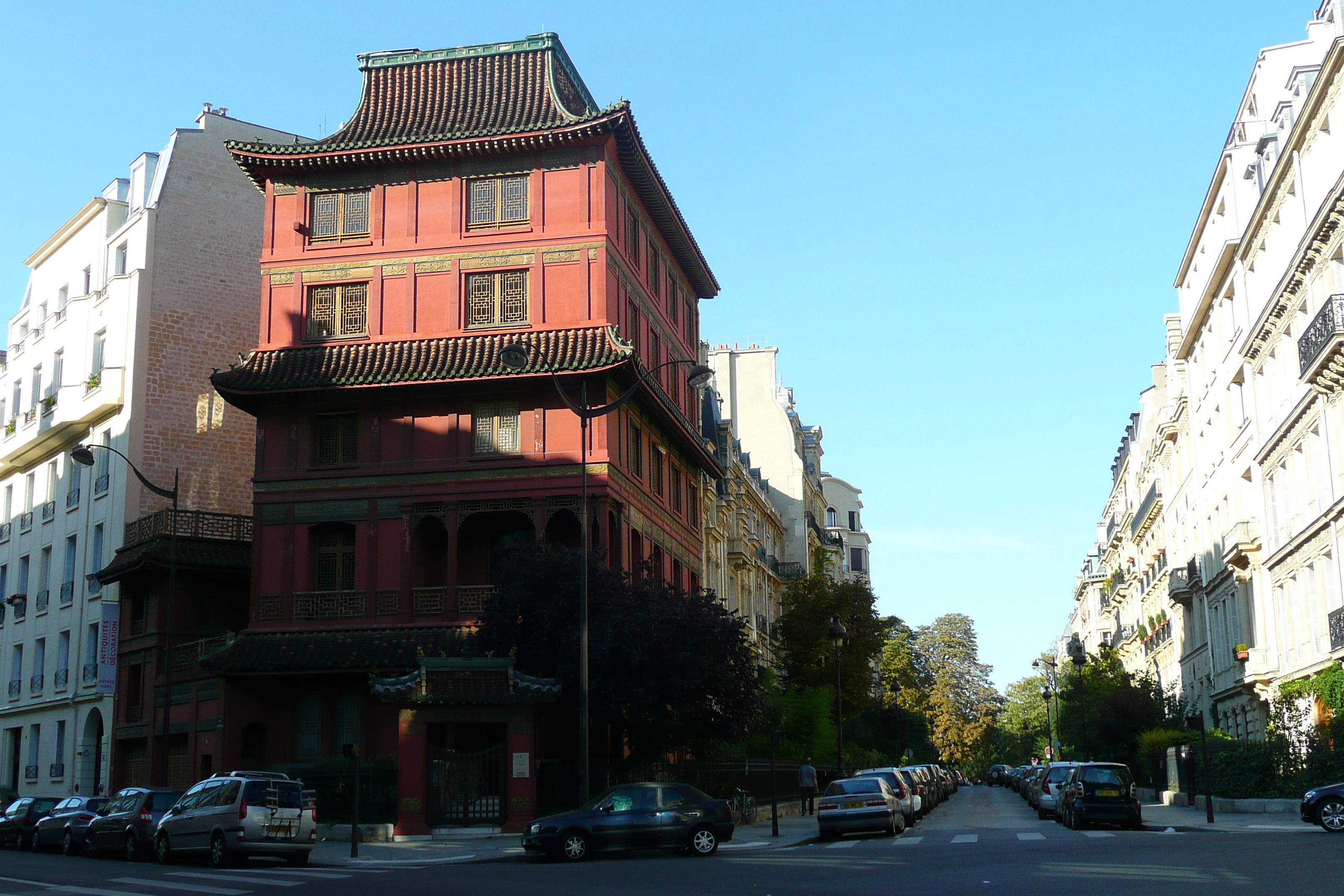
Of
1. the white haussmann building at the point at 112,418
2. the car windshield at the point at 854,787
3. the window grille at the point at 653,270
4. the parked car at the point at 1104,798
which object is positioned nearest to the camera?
the car windshield at the point at 854,787

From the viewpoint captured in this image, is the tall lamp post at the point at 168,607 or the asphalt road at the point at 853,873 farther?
the tall lamp post at the point at 168,607

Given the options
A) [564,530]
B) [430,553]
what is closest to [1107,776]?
[564,530]

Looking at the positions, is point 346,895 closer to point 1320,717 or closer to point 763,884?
point 763,884

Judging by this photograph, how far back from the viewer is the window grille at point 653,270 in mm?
47375

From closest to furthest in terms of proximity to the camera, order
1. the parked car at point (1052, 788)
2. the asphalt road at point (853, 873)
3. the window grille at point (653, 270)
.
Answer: the asphalt road at point (853, 873), the parked car at point (1052, 788), the window grille at point (653, 270)

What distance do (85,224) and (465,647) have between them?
31985mm

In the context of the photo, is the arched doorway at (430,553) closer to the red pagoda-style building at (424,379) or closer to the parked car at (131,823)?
the red pagoda-style building at (424,379)

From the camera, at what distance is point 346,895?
57.3 ft

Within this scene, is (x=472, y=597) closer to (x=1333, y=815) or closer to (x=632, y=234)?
(x=632, y=234)

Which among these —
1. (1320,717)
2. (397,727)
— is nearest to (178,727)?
(397,727)

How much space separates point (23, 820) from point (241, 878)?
16.6m

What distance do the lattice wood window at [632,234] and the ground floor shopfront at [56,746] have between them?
23.9m

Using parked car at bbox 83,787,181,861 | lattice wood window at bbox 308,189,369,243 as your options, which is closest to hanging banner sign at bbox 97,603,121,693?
lattice wood window at bbox 308,189,369,243

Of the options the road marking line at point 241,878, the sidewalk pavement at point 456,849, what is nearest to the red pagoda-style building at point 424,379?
the sidewalk pavement at point 456,849
